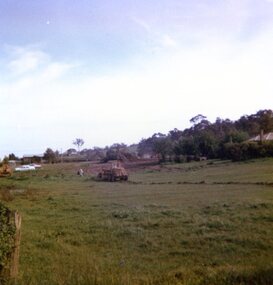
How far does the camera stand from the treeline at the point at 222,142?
2281 inches

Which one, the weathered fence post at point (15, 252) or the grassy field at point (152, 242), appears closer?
the grassy field at point (152, 242)

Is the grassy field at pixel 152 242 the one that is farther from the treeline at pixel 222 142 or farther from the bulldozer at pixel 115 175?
the treeline at pixel 222 142

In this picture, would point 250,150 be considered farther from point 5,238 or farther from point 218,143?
point 5,238

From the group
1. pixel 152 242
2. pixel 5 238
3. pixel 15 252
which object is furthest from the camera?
pixel 152 242

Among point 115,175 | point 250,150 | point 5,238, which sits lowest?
point 5,238

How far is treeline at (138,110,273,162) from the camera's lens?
5794 centimetres

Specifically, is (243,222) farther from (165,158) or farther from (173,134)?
(173,134)

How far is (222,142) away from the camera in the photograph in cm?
7062

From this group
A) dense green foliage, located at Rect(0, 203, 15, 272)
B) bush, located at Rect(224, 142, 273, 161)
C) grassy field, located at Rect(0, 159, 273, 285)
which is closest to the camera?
grassy field, located at Rect(0, 159, 273, 285)

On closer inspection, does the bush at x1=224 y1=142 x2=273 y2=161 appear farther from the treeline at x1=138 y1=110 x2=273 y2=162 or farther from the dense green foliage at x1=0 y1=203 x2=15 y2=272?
the dense green foliage at x1=0 y1=203 x2=15 y2=272

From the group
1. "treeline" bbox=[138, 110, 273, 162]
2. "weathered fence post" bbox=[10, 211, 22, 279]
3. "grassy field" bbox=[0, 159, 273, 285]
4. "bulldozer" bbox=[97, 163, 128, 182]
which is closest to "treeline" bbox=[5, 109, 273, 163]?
"treeline" bbox=[138, 110, 273, 162]

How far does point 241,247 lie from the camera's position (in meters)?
12.8

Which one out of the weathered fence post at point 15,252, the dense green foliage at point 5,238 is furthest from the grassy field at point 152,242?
the dense green foliage at point 5,238

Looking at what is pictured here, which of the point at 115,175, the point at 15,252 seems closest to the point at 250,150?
the point at 115,175
